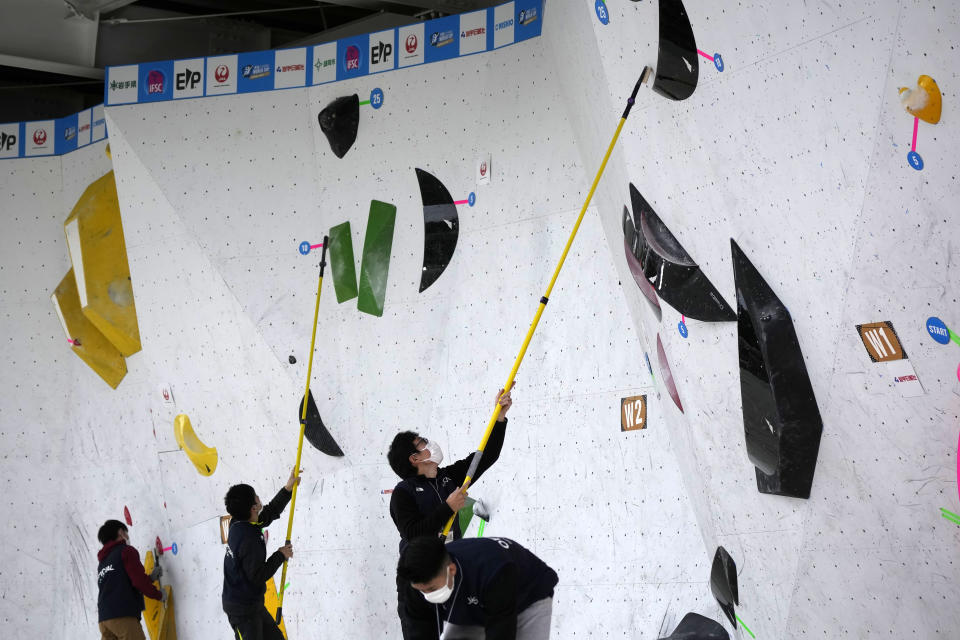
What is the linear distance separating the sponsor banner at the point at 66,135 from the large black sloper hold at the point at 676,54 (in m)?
4.61

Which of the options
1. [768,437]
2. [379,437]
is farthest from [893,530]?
[379,437]

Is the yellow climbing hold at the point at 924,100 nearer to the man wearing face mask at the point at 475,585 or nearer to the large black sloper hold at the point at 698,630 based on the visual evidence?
the man wearing face mask at the point at 475,585

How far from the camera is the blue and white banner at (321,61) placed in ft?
15.1

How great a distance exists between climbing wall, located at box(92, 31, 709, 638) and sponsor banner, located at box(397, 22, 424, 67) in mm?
94

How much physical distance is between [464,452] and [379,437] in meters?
0.58

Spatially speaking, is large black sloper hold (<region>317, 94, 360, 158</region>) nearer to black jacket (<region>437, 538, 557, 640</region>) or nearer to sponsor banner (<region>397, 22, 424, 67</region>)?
sponsor banner (<region>397, 22, 424, 67</region>)

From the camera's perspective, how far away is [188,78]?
17.8 feet

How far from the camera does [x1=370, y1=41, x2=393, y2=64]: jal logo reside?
16.2ft

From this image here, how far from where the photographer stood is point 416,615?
2414 millimetres

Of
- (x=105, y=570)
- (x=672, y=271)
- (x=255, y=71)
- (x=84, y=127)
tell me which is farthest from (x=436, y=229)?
(x=84, y=127)

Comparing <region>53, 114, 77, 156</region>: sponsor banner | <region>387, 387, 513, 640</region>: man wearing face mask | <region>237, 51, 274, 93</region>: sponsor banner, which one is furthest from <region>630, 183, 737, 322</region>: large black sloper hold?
<region>53, 114, 77, 156</region>: sponsor banner

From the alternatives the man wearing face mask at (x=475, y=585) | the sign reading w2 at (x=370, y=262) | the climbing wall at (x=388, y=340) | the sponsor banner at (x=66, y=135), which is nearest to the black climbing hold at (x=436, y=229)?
the climbing wall at (x=388, y=340)

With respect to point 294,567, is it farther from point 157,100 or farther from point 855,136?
point 855,136

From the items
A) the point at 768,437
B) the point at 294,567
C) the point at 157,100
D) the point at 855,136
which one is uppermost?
the point at 157,100
